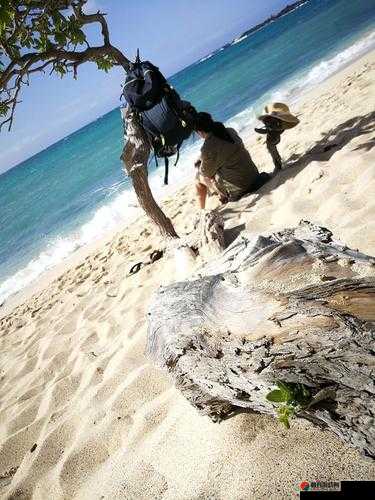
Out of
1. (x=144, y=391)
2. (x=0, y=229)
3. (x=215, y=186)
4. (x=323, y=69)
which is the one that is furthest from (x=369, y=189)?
(x=0, y=229)

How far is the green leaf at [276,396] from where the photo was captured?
130 centimetres

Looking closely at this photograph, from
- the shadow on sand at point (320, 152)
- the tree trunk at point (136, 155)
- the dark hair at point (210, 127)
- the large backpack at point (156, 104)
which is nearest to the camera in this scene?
the large backpack at point (156, 104)

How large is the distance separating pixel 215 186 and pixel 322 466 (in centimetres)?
396

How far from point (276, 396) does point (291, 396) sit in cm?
6

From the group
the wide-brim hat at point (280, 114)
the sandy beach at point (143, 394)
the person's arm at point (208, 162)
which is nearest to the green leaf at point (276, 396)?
the sandy beach at point (143, 394)

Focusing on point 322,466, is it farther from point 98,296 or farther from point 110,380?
point 98,296

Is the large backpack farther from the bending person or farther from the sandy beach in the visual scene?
the sandy beach

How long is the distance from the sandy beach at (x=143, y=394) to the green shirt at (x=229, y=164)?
275mm

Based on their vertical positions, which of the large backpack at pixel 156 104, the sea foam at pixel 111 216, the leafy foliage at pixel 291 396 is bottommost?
the sea foam at pixel 111 216

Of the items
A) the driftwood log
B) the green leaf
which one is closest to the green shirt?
the driftwood log

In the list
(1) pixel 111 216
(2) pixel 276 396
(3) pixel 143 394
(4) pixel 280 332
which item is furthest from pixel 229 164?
(1) pixel 111 216

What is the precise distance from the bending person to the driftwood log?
9.31ft

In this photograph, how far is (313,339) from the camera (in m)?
1.23

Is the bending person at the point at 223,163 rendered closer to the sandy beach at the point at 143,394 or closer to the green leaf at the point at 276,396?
the sandy beach at the point at 143,394
